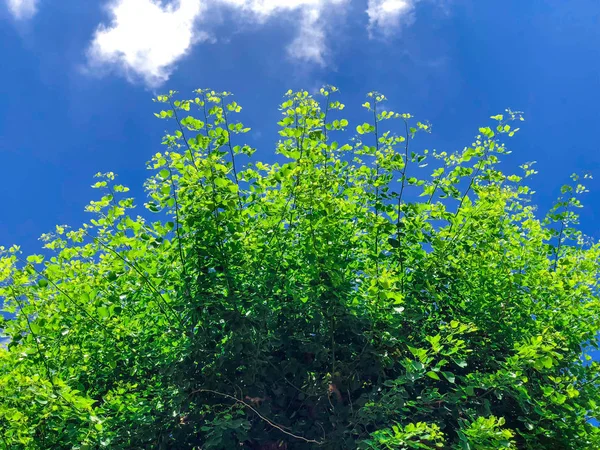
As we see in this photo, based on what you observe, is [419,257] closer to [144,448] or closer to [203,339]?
[203,339]

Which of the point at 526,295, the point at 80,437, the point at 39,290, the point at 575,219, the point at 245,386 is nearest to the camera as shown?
the point at 80,437

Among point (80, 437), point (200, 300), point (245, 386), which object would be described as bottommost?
point (80, 437)

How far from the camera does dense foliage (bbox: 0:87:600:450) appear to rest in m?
3.87

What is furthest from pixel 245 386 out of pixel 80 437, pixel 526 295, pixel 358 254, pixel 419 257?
pixel 526 295

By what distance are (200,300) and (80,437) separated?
1.40 metres

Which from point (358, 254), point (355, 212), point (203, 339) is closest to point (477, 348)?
point (358, 254)

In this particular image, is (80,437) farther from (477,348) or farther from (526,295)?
(526,295)

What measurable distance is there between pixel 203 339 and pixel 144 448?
4.23 ft

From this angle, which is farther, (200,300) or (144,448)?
(144,448)

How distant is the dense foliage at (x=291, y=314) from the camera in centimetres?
387

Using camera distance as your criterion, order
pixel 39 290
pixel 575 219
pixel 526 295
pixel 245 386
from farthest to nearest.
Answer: pixel 575 219, pixel 39 290, pixel 526 295, pixel 245 386

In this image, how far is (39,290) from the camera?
194 inches

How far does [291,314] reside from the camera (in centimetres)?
445

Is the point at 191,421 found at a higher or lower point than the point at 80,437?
higher
